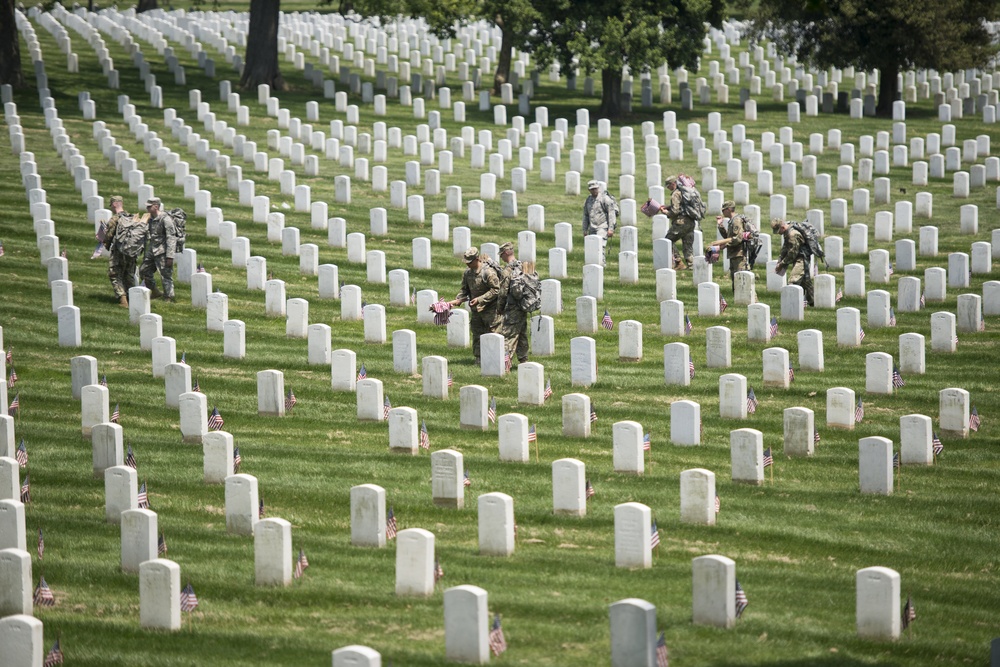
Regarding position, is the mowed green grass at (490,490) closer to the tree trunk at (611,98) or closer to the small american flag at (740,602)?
the small american flag at (740,602)

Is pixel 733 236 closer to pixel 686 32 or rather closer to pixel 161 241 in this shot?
pixel 161 241

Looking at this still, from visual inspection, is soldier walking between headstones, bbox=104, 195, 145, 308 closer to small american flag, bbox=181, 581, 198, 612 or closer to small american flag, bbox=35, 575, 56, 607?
small american flag, bbox=35, 575, 56, 607

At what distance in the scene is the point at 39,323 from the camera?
21734 millimetres

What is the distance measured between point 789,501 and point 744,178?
1838 cm

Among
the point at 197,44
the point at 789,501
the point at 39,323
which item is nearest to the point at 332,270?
the point at 39,323

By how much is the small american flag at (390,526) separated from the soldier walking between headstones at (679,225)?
40.0ft

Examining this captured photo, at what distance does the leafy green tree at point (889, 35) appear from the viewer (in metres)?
37.1

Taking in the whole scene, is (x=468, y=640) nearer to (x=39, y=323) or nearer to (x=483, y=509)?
(x=483, y=509)

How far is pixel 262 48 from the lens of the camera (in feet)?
134

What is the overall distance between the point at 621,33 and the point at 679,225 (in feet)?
43.5

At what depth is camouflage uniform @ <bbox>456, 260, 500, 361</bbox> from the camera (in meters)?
19.1

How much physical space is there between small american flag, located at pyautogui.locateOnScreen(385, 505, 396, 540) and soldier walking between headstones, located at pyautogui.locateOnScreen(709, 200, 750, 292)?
10.8 meters

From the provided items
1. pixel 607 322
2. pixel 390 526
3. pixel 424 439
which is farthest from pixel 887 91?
pixel 390 526

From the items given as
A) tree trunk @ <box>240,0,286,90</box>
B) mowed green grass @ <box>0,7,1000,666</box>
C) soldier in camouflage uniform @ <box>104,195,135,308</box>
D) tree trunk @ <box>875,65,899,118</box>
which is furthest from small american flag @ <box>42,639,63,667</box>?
tree trunk @ <box>875,65,899,118</box>
